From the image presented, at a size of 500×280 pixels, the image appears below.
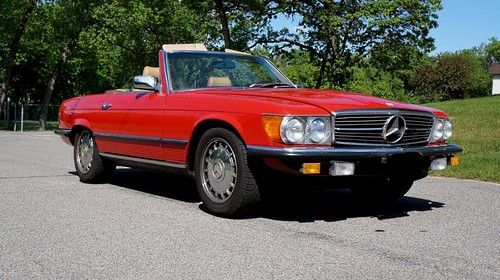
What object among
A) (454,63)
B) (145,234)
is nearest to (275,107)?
(145,234)

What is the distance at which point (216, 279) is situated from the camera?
11.8ft

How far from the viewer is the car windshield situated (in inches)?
258

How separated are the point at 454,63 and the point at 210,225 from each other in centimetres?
7448

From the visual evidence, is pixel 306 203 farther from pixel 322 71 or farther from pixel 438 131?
pixel 322 71

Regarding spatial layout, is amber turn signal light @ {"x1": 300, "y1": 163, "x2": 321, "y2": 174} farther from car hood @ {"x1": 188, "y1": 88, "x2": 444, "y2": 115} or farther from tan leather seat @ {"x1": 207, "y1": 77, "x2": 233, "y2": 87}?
tan leather seat @ {"x1": 207, "y1": 77, "x2": 233, "y2": 87}

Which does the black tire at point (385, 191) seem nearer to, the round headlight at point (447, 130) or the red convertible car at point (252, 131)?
the red convertible car at point (252, 131)

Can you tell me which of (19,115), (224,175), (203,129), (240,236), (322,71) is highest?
(322,71)

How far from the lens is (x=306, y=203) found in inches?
260

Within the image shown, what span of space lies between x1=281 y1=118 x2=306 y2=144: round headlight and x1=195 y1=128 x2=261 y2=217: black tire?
1.48ft

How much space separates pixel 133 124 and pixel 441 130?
10.8 ft

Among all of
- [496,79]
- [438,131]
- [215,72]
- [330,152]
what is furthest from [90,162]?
[496,79]

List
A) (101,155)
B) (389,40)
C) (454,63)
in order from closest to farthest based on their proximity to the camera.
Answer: (101,155)
(389,40)
(454,63)

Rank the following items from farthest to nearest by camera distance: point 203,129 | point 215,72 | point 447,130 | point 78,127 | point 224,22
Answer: point 224,22 < point 78,127 < point 215,72 < point 447,130 < point 203,129

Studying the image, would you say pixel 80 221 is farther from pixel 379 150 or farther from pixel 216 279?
pixel 379 150
